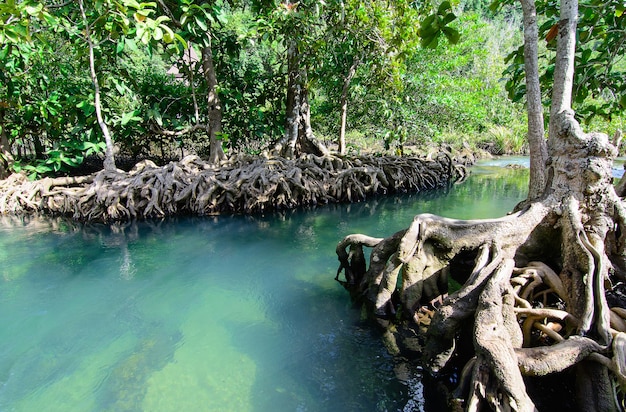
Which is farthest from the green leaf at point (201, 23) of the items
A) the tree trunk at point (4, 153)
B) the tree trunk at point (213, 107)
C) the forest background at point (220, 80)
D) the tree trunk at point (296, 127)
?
the tree trunk at point (4, 153)

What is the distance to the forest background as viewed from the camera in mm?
7672

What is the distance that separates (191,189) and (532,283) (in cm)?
708

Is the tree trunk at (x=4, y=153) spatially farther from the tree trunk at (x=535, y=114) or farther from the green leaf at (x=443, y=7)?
the tree trunk at (x=535, y=114)

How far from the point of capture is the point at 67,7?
27.2 feet

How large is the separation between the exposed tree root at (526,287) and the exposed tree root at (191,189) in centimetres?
497

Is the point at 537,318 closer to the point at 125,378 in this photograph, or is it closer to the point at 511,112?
the point at 125,378

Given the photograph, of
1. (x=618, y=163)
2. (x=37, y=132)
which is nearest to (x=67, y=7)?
(x=37, y=132)

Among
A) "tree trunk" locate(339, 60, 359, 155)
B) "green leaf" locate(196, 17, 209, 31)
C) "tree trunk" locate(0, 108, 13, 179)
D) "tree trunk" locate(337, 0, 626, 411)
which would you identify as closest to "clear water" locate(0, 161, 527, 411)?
"tree trunk" locate(337, 0, 626, 411)

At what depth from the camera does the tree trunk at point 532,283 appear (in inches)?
85.6

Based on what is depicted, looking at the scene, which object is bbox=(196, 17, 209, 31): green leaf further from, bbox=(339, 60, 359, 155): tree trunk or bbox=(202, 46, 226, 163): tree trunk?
bbox=(339, 60, 359, 155): tree trunk

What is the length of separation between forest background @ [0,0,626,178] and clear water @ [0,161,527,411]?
11.2 ft

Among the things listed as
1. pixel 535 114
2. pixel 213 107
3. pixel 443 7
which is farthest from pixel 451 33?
pixel 213 107

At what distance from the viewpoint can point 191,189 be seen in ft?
27.5

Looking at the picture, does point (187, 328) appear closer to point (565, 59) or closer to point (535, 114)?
point (535, 114)
